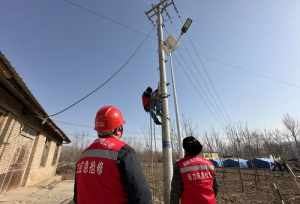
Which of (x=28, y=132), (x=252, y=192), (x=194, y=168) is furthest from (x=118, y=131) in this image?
(x=252, y=192)

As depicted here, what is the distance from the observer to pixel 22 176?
8703 millimetres

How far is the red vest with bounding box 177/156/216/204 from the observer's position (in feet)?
7.81

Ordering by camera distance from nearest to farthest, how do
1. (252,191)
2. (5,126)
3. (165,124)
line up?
(165,124), (5,126), (252,191)

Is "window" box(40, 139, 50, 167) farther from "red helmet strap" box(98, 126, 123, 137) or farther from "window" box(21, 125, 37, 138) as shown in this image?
"red helmet strap" box(98, 126, 123, 137)

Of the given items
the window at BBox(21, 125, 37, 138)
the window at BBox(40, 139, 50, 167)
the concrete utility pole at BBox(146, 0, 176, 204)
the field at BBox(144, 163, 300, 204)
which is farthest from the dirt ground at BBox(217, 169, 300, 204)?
the window at BBox(40, 139, 50, 167)

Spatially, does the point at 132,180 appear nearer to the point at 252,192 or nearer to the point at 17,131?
the point at 17,131

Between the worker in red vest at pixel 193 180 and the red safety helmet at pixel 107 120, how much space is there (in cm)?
130

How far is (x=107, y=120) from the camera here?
178 centimetres

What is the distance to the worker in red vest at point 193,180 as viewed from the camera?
2.39 meters

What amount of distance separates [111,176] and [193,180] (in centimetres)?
148

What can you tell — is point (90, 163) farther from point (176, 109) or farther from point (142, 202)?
point (176, 109)

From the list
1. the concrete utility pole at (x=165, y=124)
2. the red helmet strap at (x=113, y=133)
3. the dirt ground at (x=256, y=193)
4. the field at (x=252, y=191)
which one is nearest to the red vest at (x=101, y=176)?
the red helmet strap at (x=113, y=133)

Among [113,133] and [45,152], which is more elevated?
[45,152]

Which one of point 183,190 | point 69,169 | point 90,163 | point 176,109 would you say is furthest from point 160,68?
point 69,169
